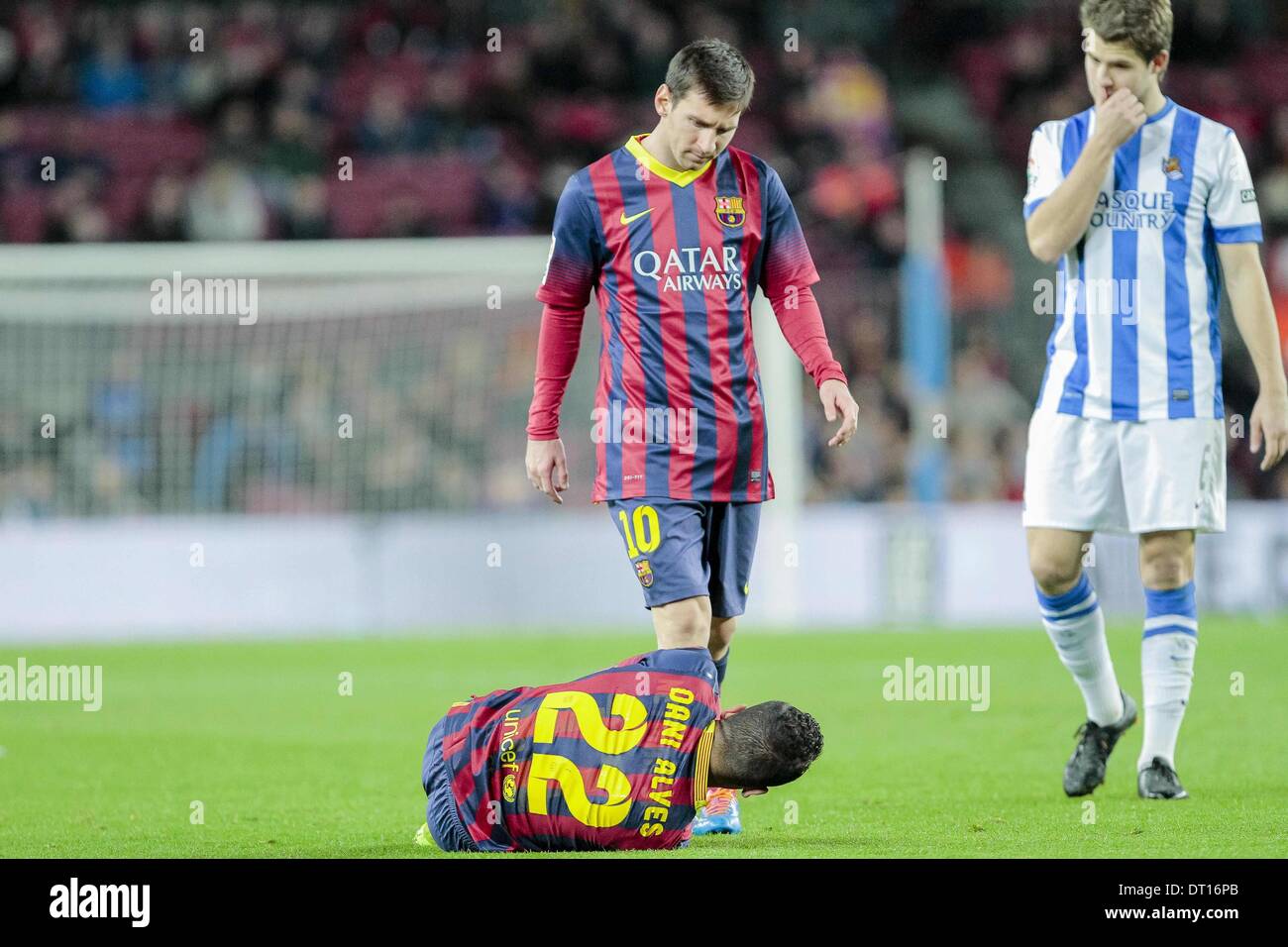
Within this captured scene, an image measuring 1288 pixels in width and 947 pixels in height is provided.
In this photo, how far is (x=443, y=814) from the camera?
4961mm

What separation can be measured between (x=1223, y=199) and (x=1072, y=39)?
1577cm

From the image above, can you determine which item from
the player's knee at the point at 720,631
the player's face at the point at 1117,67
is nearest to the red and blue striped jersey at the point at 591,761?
the player's knee at the point at 720,631

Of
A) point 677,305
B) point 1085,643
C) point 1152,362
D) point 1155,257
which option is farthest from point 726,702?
point 677,305

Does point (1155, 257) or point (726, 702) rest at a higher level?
point (1155, 257)

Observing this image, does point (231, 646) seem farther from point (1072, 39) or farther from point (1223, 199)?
point (1072, 39)

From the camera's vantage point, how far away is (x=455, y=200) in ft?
62.0

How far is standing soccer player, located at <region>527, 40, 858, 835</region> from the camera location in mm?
5488

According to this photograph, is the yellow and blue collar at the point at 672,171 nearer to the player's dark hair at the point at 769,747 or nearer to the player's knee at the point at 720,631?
the player's knee at the point at 720,631

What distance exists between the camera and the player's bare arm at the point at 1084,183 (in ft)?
19.0

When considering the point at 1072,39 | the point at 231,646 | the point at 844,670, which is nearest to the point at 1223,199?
the point at 844,670

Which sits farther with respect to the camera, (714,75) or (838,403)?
(838,403)

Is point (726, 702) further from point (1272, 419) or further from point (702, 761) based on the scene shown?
point (702, 761)

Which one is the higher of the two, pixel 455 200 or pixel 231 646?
pixel 455 200

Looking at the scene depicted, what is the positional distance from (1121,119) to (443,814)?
2.89 metres
